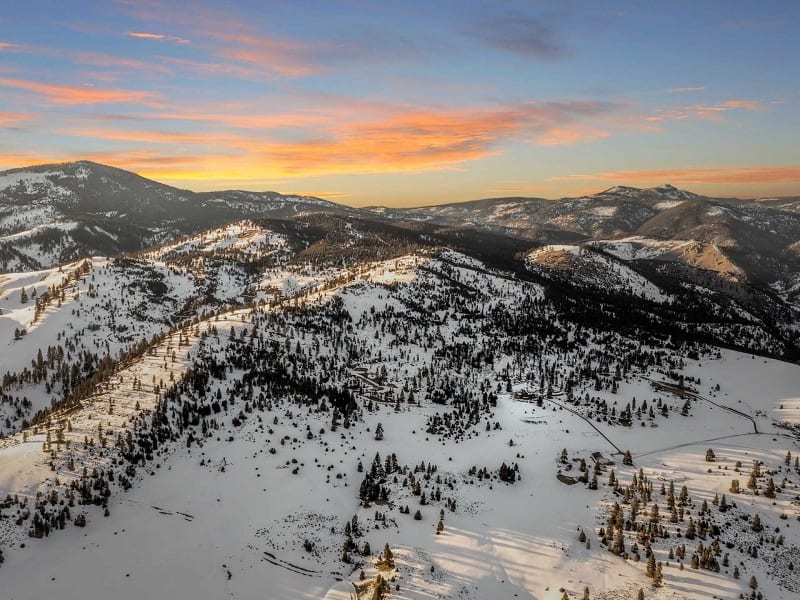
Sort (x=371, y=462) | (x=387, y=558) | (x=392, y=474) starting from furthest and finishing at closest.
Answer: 1. (x=371, y=462)
2. (x=392, y=474)
3. (x=387, y=558)

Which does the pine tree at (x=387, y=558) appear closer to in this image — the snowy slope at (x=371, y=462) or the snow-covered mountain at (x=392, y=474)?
the snow-covered mountain at (x=392, y=474)

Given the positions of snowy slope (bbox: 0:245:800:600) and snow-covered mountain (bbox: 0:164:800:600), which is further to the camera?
snow-covered mountain (bbox: 0:164:800:600)

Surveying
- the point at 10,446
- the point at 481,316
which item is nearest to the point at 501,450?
the point at 10,446

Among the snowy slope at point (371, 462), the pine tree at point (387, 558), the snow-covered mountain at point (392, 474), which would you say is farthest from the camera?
the pine tree at point (387, 558)

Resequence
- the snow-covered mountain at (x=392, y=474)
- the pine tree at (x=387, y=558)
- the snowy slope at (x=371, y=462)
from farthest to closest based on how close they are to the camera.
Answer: the pine tree at (x=387, y=558) → the snow-covered mountain at (x=392, y=474) → the snowy slope at (x=371, y=462)

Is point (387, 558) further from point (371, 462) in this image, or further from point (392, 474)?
point (371, 462)

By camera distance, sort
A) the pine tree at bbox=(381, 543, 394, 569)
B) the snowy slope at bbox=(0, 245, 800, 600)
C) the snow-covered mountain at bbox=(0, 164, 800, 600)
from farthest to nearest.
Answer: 1. the pine tree at bbox=(381, 543, 394, 569)
2. the snow-covered mountain at bbox=(0, 164, 800, 600)
3. the snowy slope at bbox=(0, 245, 800, 600)

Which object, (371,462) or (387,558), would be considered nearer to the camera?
(387,558)

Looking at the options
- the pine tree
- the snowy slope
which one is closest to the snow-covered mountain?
the pine tree

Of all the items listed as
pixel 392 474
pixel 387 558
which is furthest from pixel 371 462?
pixel 387 558

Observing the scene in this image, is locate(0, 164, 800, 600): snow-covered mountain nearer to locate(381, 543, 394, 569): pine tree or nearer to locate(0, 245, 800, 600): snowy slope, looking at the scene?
locate(381, 543, 394, 569): pine tree

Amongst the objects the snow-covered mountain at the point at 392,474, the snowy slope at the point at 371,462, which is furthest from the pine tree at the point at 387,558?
the snowy slope at the point at 371,462

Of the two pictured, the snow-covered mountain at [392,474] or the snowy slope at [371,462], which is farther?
the snow-covered mountain at [392,474]
